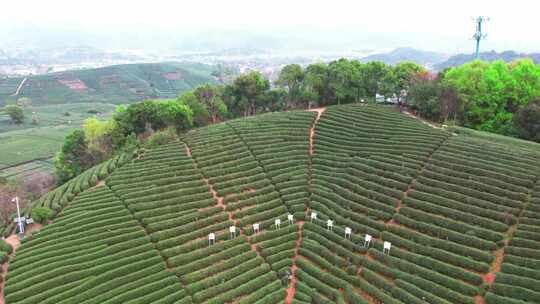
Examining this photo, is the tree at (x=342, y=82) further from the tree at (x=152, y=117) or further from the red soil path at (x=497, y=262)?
the red soil path at (x=497, y=262)

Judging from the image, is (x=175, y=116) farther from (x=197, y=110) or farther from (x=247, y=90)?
(x=247, y=90)

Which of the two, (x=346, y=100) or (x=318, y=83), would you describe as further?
(x=346, y=100)

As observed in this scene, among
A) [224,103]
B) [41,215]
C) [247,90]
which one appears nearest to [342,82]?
[247,90]

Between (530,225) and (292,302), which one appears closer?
(292,302)

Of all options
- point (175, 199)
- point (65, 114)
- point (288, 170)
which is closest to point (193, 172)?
point (175, 199)

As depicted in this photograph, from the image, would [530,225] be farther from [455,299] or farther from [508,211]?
[455,299]

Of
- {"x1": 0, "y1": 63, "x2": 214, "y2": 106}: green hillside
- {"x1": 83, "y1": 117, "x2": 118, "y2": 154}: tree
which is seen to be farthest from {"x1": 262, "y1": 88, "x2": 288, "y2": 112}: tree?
{"x1": 0, "y1": 63, "x2": 214, "y2": 106}: green hillside
